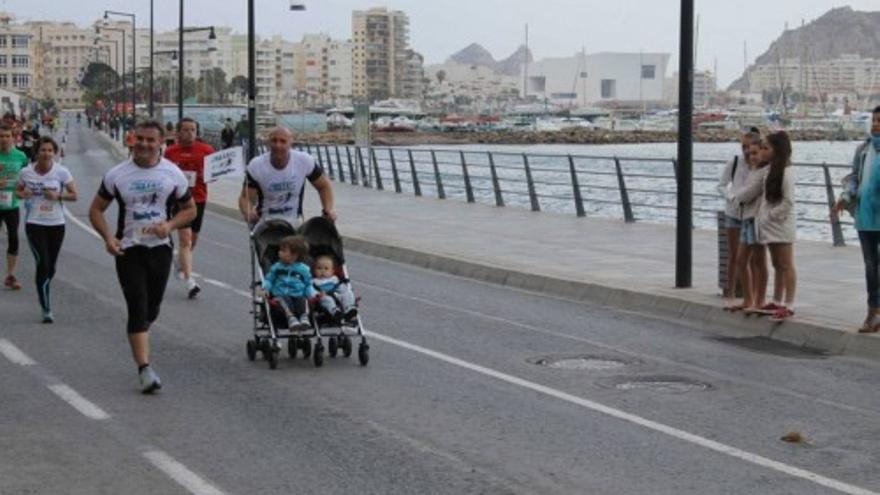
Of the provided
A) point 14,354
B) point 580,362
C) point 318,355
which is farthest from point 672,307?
point 14,354

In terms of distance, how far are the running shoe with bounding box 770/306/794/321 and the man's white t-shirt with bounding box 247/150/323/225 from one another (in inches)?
173

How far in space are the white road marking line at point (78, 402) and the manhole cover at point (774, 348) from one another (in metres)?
5.78

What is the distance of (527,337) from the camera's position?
14.1 meters

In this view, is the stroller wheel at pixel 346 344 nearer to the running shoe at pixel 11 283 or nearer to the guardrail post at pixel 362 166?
the running shoe at pixel 11 283

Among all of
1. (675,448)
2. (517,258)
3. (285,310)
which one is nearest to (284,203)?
(285,310)

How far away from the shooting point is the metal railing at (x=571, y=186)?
2873cm

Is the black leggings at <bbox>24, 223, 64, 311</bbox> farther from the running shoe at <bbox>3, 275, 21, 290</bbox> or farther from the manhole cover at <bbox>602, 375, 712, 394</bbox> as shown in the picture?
the manhole cover at <bbox>602, 375, 712, 394</bbox>

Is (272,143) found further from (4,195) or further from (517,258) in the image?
(517,258)

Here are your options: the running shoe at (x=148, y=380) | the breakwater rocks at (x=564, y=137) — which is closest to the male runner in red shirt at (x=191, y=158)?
the running shoe at (x=148, y=380)

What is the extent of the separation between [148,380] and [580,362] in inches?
144

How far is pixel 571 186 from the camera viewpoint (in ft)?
114

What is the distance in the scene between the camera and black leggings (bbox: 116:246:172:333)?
10.8 meters

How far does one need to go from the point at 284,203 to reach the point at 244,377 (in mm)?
1943

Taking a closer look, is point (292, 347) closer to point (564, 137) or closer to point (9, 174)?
point (9, 174)
